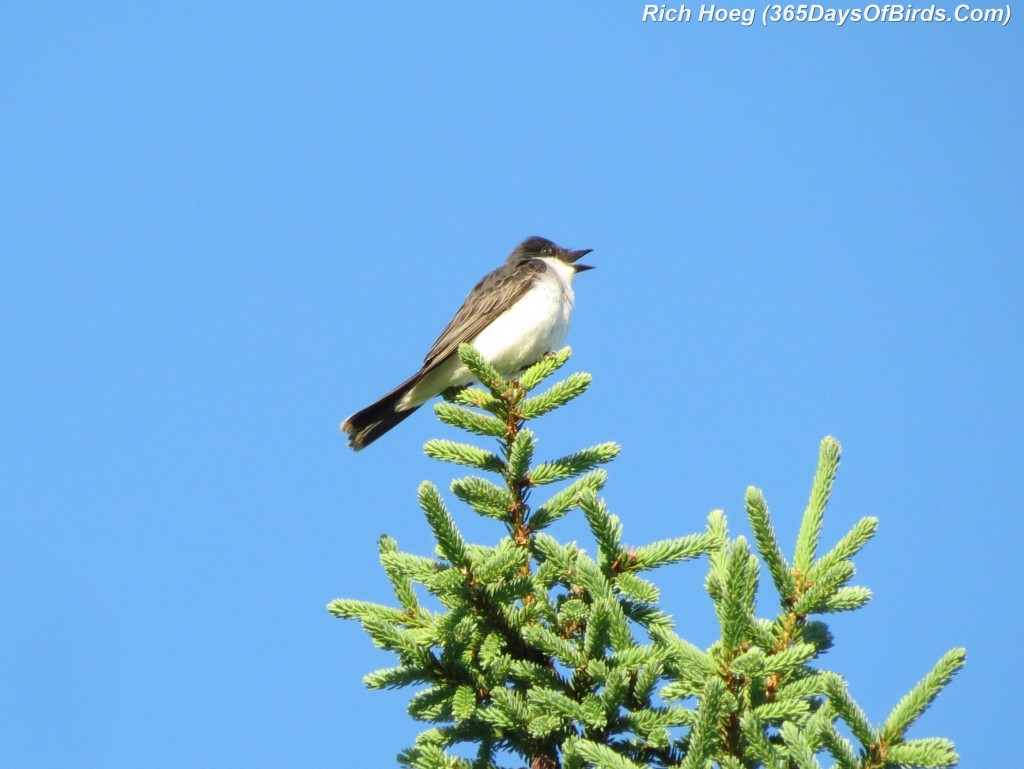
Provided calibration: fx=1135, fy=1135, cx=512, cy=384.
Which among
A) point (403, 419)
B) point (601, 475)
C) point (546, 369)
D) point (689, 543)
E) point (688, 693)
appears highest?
point (403, 419)

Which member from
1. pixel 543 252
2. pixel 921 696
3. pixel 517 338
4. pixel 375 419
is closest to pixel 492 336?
pixel 517 338

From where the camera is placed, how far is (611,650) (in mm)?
2916

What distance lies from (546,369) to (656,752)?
1934 mm

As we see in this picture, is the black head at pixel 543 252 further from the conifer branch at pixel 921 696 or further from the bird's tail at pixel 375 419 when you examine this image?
the conifer branch at pixel 921 696

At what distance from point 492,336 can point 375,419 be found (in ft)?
3.62

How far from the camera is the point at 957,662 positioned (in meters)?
2.42

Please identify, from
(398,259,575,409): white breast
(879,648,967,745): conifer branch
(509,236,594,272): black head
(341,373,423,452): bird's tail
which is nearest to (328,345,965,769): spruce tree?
(879,648,967,745): conifer branch

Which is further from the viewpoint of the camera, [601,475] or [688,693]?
[601,475]

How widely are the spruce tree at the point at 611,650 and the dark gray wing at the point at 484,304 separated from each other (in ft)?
14.0

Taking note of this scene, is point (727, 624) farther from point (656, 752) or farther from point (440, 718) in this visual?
point (440, 718)

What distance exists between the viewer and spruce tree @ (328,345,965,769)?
8.20 ft

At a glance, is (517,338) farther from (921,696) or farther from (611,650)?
(921,696)

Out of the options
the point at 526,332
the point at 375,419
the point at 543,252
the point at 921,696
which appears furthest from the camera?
the point at 543,252

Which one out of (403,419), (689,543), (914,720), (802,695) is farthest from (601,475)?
(403,419)
